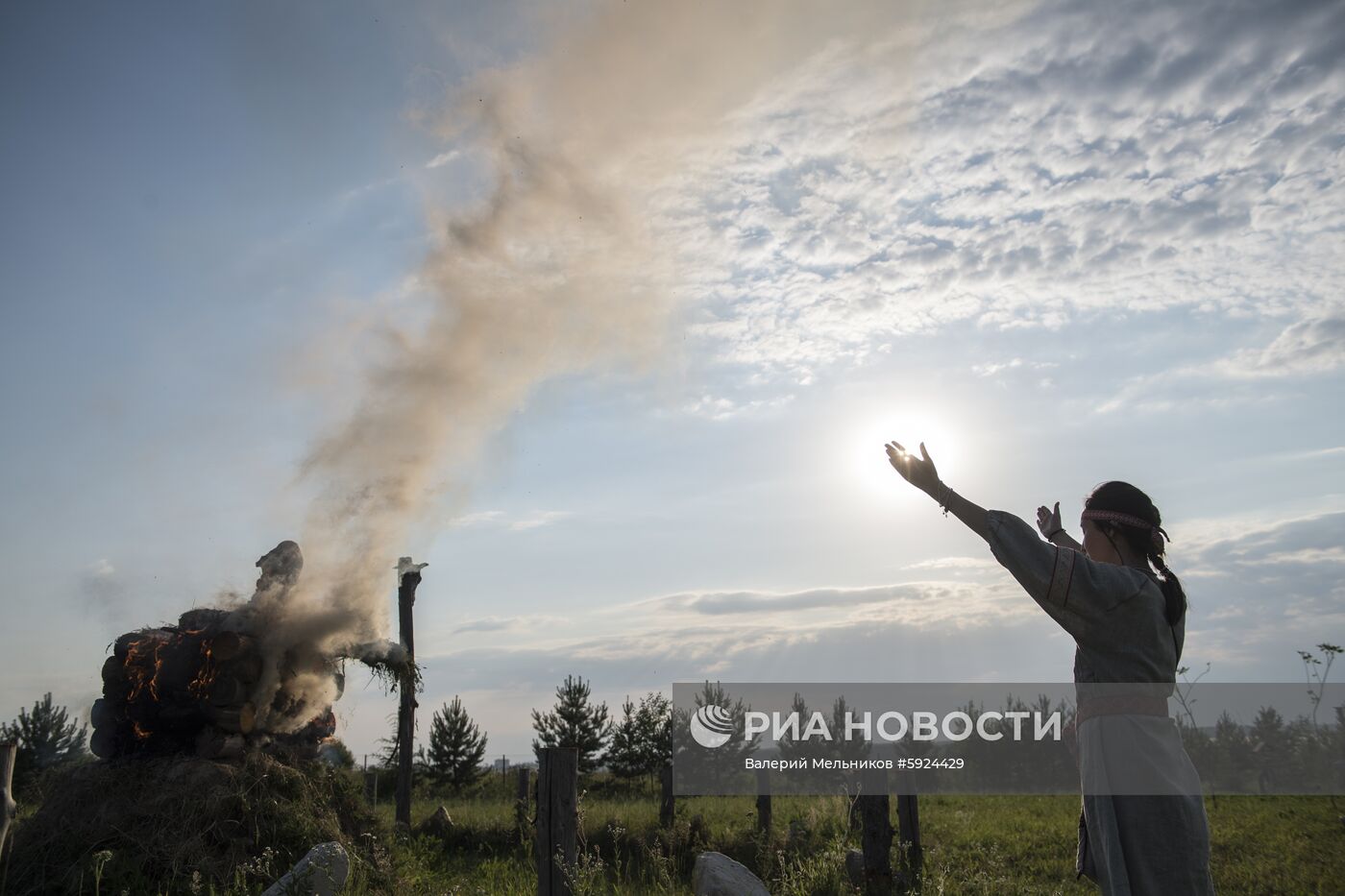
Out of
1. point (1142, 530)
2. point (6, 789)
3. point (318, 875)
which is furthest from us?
point (318, 875)

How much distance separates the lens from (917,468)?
3797mm

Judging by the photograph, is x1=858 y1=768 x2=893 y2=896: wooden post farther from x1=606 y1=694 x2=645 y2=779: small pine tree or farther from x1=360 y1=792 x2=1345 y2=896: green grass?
x1=606 y1=694 x2=645 y2=779: small pine tree

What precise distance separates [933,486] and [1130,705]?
1.13 m

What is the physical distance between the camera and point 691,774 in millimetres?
29625

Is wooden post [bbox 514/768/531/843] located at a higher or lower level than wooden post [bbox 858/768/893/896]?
lower

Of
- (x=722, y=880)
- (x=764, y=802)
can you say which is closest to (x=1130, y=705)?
(x=722, y=880)

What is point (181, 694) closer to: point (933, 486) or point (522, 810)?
point (522, 810)

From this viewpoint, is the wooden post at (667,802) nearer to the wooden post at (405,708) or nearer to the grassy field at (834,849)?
the grassy field at (834,849)

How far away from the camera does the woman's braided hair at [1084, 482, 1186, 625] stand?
3.74 metres

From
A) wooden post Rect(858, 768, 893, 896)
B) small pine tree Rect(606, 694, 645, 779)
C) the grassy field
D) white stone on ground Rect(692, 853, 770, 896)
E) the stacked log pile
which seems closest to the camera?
white stone on ground Rect(692, 853, 770, 896)

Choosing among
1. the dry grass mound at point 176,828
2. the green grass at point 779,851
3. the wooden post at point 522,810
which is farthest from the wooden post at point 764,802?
the dry grass mound at point 176,828

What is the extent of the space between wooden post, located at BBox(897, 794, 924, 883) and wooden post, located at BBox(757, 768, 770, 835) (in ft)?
8.19

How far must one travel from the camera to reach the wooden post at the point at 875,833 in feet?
33.3

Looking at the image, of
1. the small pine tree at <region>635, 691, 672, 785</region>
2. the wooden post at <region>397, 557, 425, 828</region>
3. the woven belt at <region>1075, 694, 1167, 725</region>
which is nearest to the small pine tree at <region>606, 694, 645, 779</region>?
the small pine tree at <region>635, 691, 672, 785</region>
